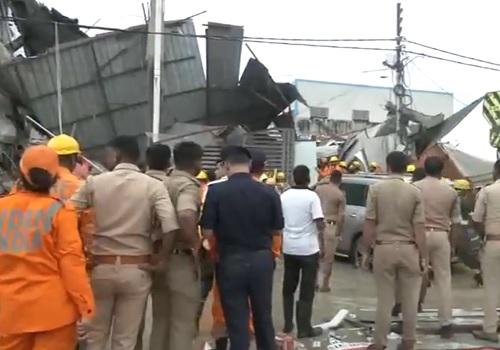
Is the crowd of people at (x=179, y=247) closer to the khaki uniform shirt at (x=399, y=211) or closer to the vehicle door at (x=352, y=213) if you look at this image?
the khaki uniform shirt at (x=399, y=211)

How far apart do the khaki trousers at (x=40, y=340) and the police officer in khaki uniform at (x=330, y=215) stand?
25.3 ft

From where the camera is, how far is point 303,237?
841 cm

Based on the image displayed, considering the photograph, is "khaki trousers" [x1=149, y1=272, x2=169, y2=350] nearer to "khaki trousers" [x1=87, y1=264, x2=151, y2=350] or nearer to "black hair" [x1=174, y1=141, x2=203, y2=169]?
"khaki trousers" [x1=87, y1=264, x2=151, y2=350]

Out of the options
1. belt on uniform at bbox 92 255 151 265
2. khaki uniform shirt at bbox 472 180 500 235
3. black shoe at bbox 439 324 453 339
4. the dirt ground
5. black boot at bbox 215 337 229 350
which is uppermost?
khaki uniform shirt at bbox 472 180 500 235

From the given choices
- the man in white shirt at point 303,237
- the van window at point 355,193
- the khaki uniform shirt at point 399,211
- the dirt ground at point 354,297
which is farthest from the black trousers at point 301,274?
the van window at point 355,193

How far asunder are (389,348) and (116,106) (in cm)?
1379

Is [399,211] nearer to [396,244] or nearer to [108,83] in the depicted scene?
[396,244]

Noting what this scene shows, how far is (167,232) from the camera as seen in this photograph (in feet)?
19.6

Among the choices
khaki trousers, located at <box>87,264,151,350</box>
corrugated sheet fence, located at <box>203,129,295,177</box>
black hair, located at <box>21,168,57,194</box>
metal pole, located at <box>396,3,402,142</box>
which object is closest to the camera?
black hair, located at <box>21,168,57,194</box>

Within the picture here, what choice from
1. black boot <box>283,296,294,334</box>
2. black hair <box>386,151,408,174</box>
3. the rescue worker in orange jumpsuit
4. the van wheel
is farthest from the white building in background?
the rescue worker in orange jumpsuit

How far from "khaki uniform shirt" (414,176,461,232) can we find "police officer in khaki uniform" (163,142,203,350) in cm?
316

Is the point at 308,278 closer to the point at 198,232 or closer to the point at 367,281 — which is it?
the point at 198,232

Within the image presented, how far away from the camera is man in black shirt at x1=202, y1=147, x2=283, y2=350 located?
20.8 ft

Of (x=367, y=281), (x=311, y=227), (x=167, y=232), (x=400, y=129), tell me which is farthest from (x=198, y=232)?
(x=400, y=129)
